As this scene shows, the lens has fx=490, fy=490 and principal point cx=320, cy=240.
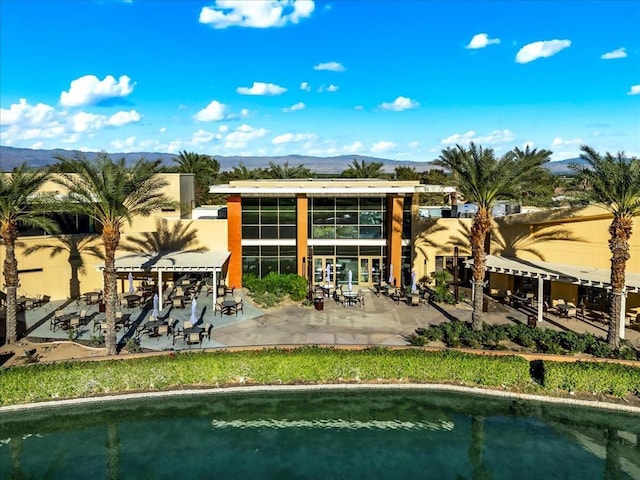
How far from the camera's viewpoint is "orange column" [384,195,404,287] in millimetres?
28453

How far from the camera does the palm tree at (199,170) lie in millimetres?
63259

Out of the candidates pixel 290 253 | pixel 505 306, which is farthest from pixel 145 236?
pixel 505 306

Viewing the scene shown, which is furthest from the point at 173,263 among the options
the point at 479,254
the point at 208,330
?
the point at 479,254

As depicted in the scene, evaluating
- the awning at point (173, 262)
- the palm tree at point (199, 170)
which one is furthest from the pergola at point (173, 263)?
the palm tree at point (199, 170)

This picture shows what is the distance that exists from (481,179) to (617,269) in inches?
236

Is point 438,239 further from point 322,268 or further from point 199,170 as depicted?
point 199,170

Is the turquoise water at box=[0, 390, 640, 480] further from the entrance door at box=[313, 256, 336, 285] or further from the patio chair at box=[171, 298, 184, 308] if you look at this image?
the entrance door at box=[313, 256, 336, 285]

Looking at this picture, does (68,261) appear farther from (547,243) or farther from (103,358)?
(547,243)

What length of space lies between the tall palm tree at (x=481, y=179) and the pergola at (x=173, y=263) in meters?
11.8

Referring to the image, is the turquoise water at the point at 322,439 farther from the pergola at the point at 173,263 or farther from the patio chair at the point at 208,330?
the pergola at the point at 173,263

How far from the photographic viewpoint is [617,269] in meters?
18.4

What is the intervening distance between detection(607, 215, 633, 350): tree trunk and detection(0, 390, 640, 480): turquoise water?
4.13 m

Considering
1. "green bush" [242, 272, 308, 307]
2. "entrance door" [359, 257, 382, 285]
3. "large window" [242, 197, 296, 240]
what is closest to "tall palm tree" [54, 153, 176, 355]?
"green bush" [242, 272, 308, 307]

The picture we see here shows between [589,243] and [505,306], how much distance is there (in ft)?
16.4
